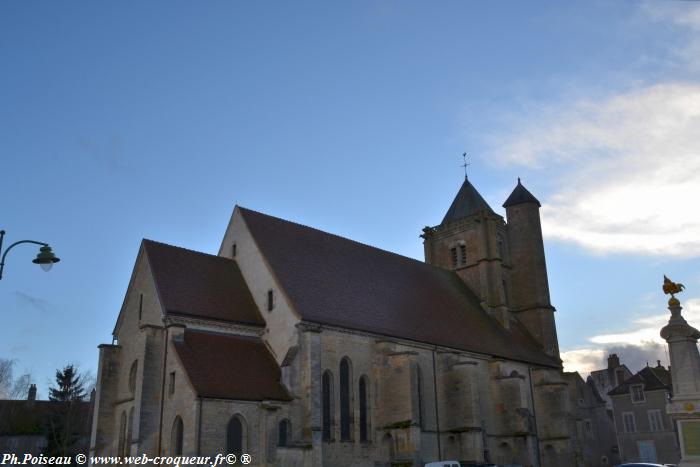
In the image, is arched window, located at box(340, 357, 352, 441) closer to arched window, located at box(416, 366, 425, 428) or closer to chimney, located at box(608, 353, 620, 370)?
arched window, located at box(416, 366, 425, 428)

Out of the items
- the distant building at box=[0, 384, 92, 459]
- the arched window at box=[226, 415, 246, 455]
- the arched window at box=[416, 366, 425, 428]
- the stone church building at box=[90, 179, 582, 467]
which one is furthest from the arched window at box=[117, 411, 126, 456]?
the distant building at box=[0, 384, 92, 459]

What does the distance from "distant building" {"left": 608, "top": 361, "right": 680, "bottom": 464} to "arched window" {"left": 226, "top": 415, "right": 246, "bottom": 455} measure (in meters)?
31.9

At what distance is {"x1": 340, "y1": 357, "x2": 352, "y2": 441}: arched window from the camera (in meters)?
24.7

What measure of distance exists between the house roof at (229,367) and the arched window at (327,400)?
1900 mm

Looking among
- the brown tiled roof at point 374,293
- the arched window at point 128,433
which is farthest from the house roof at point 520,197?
the arched window at point 128,433

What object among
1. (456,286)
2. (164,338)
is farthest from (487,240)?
(164,338)

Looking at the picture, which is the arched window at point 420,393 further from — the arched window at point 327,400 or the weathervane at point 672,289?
the weathervane at point 672,289

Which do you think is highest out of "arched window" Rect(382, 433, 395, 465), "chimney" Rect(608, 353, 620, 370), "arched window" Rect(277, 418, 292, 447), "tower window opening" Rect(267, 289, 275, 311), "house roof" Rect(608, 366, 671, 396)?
"chimney" Rect(608, 353, 620, 370)

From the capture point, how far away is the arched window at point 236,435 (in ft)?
68.2

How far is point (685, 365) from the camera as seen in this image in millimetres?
15734

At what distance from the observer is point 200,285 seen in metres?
25.6

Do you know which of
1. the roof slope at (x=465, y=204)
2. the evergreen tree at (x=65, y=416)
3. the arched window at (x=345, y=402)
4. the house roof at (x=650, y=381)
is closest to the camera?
the arched window at (x=345, y=402)

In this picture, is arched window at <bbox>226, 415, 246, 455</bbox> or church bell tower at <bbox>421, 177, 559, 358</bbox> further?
church bell tower at <bbox>421, 177, 559, 358</bbox>

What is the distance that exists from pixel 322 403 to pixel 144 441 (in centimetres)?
646
